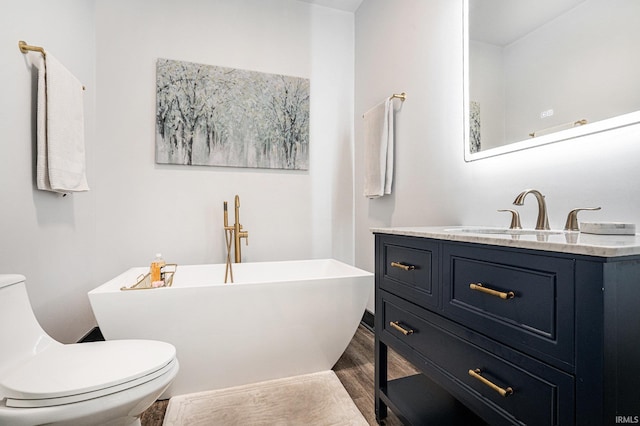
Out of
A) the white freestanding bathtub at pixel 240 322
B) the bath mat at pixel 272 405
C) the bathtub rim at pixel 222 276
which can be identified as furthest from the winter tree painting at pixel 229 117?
the bath mat at pixel 272 405

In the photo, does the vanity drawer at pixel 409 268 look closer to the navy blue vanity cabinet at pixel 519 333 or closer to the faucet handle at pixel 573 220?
the navy blue vanity cabinet at pixel 519 333

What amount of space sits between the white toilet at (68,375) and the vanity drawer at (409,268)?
0.95 metres

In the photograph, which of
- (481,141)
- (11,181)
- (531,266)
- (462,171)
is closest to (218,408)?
(11,181)

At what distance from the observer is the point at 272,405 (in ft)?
5.23

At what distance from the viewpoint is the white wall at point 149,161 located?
162 centimetres

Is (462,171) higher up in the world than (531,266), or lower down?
higher up

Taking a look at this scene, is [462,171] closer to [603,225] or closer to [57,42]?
[603,225]

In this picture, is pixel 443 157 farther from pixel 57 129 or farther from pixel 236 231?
pixel 57 129

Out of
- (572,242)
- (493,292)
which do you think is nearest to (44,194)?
(493,292)

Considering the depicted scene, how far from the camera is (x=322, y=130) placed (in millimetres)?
2879

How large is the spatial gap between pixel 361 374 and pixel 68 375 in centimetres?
145

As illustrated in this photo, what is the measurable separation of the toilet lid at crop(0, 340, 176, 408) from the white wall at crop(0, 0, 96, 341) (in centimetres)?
55

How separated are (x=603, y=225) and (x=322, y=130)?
2.26m

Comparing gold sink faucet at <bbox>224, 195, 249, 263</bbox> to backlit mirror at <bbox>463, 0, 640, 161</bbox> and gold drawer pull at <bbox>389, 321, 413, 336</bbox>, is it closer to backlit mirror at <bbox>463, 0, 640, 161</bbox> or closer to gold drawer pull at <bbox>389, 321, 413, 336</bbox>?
gold drawer pull at <bbox>389, 321, 413, 336</bbox>
